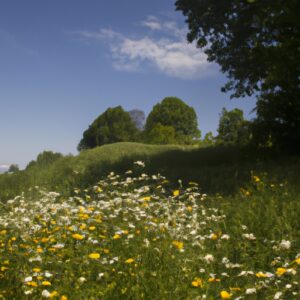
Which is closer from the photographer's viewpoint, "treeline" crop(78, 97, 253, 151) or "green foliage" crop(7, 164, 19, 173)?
"green foliage" crop(7, 164, 19, 173)

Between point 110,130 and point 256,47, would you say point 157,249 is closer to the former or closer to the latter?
point 256,47

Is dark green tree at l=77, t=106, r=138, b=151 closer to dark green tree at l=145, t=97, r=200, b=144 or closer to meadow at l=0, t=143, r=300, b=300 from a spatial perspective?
dark green tree at l=145, t=97, r=200, b=144

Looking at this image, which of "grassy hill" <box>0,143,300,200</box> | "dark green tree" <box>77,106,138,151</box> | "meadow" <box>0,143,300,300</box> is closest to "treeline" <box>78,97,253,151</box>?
"dark green tree" <box>77,106,138,151</box>

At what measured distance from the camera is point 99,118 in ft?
163

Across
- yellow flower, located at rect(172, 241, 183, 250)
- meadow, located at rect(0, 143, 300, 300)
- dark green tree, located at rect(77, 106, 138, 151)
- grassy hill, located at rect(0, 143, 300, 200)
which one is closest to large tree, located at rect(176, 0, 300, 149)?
grassy hill, located at rect(0, 143, 300, 200)

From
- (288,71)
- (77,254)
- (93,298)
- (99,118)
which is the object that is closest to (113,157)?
(288,71)

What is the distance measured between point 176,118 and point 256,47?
2909 centimetres

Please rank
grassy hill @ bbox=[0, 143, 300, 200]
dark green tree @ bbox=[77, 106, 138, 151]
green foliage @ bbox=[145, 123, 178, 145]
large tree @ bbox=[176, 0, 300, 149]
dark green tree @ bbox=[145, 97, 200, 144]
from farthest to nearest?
dark green tree @ bbox=[77, 106, 138, 151] → dark green tree @ bbox=[145, 97, 200, 144] → green foliage @ bbox=[145, 123, 178, 145] → large tree @ bbox=[176, 0, 300, 149] → grassy hill @ bbox=[0, 143, 300, 200]

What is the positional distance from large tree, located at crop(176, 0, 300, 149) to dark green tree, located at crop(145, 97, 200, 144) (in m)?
26.6

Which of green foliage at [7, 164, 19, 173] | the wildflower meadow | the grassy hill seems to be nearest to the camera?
the wildflower meadow

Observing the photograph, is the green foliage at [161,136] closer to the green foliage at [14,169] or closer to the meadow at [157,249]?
the green foliage at [14,169]

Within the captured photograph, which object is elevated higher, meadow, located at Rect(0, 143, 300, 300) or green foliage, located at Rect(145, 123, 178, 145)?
green foliage, located at Rect(145, 123, 178, 145)

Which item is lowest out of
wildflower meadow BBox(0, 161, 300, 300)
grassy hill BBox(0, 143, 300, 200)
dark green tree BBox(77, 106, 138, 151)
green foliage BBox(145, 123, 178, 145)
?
wildflower meadow BBox(0, 161, 300, 300)

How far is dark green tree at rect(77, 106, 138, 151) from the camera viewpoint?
47.1 m
